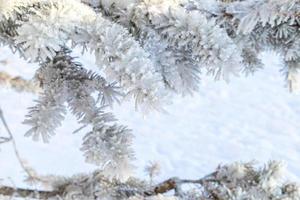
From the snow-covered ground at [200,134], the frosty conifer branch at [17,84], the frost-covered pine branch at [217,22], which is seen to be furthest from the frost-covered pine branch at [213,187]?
the snow-covered ground at [200,134]

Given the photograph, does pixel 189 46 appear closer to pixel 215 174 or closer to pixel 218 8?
pixel 218 8

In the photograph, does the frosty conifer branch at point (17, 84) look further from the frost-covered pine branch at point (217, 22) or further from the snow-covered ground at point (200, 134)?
the snow-covered ground at point (200, 134)

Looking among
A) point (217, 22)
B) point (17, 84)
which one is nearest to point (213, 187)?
point (217, 22)

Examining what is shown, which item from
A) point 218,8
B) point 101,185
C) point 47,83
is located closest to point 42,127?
point 47,83

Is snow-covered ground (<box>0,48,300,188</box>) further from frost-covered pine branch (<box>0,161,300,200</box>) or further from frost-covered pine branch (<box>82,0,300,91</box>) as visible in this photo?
frost-covered pine branch (<box>82,0,300,91</box>)

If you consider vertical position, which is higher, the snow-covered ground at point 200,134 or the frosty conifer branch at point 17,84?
the snow-covered ground at point 200,134

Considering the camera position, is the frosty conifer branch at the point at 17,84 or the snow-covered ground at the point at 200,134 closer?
the frosty conifer branch at the point at 17,84

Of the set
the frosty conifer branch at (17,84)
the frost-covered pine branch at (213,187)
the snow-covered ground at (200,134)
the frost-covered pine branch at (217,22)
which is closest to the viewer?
the frost-covered pine branch at (217,22)

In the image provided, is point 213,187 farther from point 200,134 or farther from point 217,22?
point 200,134

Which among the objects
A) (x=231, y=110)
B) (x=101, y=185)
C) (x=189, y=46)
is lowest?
(x=101, y=185)
